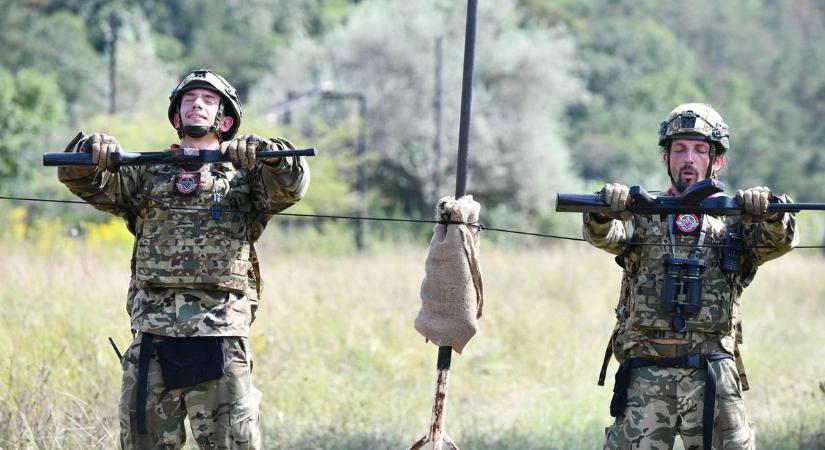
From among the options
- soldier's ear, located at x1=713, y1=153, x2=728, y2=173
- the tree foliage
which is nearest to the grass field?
soldier's ear, located at x1=713, y1=153, x2=728, y2=173

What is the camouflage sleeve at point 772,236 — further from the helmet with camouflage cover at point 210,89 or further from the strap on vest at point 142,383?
the strap on vest at point 142,383

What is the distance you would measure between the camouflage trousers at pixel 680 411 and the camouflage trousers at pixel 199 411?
6.00 feet

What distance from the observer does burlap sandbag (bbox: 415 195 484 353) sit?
20.1 feet

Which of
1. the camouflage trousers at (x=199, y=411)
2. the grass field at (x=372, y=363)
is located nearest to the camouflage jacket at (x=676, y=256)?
the camouflage trousers at (x=199, y=411)

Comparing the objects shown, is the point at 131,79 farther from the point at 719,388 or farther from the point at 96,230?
the point at 719,388

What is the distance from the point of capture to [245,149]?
5570 mm

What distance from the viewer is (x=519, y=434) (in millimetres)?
8648

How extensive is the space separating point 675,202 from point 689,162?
0.33 metres

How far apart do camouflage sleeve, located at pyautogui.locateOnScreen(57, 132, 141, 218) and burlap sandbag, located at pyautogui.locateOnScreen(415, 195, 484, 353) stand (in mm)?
1524

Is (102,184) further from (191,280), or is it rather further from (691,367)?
(691,367)

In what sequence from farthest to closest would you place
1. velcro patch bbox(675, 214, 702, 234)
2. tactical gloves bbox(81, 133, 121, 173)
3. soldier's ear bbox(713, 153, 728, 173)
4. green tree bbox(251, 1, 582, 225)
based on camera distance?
green tree bbox(251, 1, 582, 225) → soldier's ear bbox(713, 153, 728, 173) → velcro patch bbox(675, 214, 702, 234) → tactical gloves bbox(81, 133, 121, 173)

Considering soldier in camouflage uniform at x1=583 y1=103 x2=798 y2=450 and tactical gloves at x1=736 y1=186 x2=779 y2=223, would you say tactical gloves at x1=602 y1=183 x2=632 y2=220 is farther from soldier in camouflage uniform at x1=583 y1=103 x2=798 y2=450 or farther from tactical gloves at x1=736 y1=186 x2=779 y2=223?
tactical gloves at x1=736 y1=186 x2=779 y2=223

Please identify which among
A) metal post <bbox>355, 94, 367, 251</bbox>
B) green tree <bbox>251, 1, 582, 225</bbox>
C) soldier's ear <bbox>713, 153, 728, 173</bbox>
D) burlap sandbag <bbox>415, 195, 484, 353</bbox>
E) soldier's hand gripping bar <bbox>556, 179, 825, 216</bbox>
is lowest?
burlap sandbag <bbox>415, 195, 484, 353</bbox>

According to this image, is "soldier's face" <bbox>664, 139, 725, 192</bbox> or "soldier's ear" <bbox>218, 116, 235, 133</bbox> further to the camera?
"soldier's ear" <bbox>218, 116, 235, 133</bbox>
